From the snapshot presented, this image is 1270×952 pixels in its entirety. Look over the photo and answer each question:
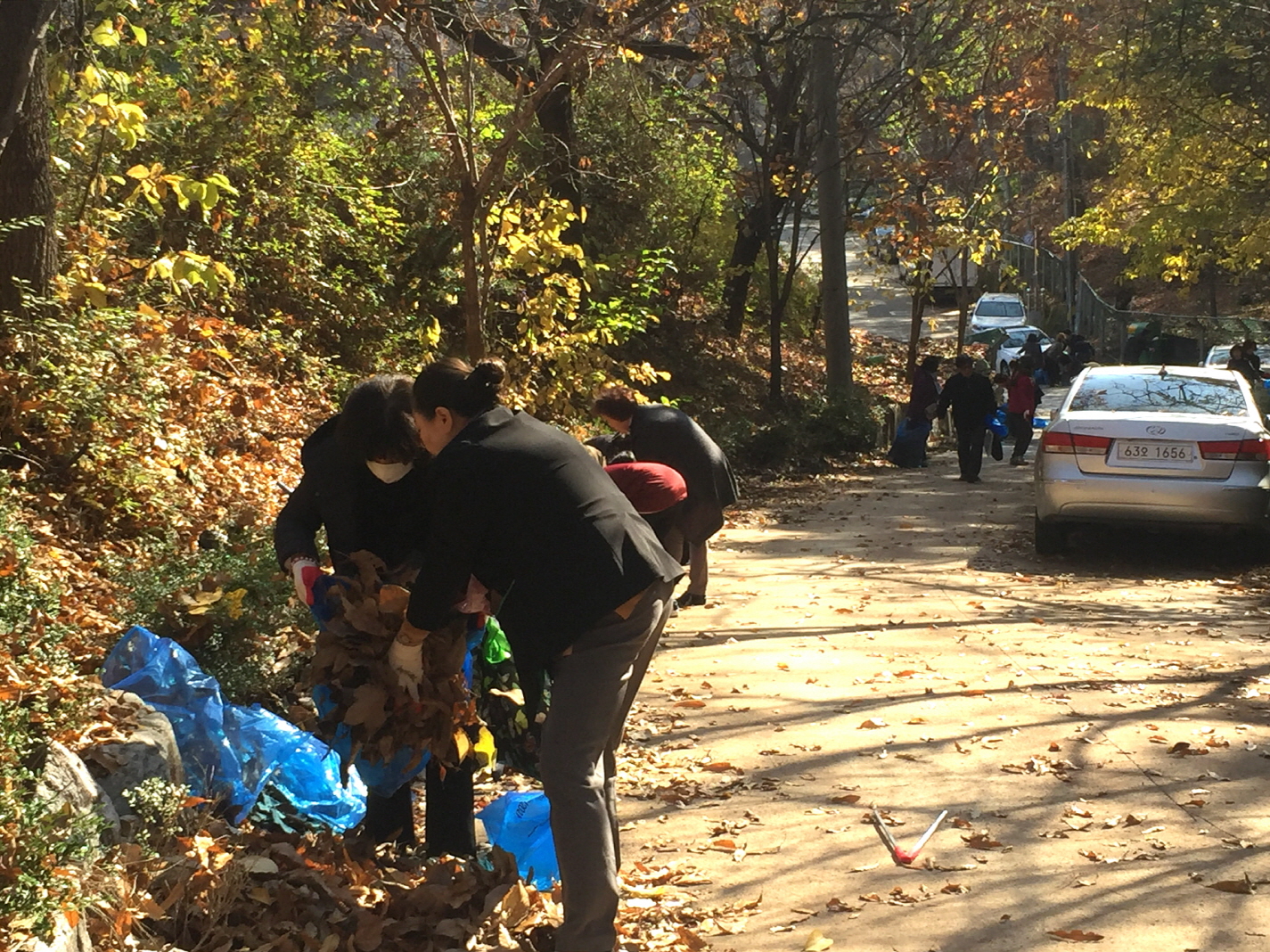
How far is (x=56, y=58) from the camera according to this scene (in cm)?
884

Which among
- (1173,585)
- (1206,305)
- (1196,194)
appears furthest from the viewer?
(1206,305)

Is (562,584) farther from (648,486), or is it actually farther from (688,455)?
(688,455)

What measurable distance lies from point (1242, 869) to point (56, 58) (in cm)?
778

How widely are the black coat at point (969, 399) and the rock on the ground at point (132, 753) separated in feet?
49.1

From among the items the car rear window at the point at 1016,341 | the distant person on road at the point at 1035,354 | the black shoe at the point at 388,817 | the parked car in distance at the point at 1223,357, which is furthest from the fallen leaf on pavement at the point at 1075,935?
the car rear window at the point at 1016,341

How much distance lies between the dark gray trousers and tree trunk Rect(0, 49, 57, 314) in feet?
19.7

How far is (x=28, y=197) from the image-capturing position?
29.5ft

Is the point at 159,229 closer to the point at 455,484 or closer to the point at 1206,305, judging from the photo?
the point at 455,484

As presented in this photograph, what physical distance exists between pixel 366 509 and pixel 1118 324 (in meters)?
43.3

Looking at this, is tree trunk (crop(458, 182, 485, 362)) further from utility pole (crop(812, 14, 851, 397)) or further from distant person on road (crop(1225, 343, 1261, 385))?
distant person on road (crop(1225, 343, 1261, 385))

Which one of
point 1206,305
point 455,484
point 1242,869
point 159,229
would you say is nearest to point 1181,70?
point 159,229

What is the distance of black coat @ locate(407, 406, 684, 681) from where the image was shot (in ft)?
13.9

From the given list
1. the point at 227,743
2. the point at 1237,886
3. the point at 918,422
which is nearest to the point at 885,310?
the point at 918,422

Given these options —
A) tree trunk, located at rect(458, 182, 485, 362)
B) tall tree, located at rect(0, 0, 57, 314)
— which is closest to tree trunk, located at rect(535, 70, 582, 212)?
tree trunk, located at rect(458, 182, 485, 362)
